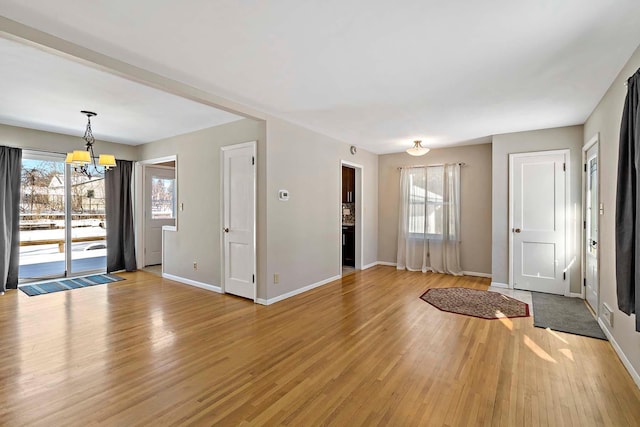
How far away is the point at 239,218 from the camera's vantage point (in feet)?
15.2

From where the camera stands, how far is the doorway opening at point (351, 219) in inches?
257

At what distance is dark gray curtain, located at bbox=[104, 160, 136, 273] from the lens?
6.29m

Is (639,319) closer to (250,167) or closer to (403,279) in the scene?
(403,279)

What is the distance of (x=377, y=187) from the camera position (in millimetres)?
7145

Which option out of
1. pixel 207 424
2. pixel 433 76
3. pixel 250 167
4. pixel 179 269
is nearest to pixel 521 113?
pixel 433 76

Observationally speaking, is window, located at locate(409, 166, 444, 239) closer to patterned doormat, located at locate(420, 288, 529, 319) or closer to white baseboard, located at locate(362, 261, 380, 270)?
white baseboard, located at locate(362, 261, 380, 270)

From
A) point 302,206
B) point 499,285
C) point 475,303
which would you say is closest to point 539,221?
point 499,285

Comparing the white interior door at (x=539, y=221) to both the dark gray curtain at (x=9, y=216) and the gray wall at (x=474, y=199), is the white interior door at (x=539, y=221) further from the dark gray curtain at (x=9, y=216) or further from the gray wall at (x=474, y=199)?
the dark gray curtain at (x=9, y=216)

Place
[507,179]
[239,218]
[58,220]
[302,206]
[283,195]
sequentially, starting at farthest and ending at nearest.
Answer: [58,220]
[507,179]
[302,206]
[239,218]
[283,195]

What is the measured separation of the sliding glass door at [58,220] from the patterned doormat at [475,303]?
6118 mm

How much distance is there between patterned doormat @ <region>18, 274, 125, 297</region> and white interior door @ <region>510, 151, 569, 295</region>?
6.84m

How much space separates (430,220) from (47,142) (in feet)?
23.0

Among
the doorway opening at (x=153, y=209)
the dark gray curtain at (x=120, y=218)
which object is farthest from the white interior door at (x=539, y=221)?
the dark gray curtain at (x=120, y=218)

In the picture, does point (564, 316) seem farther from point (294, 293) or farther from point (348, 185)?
point (348, 185)
